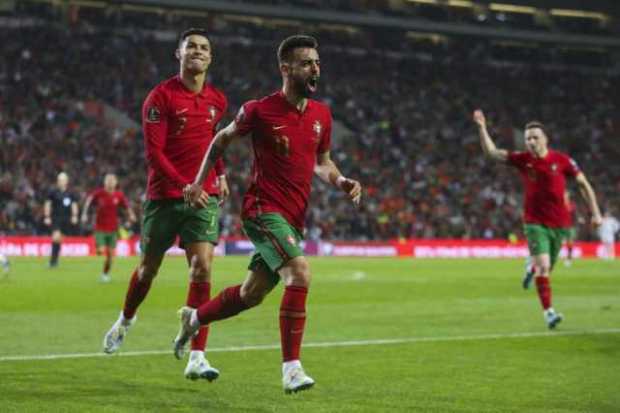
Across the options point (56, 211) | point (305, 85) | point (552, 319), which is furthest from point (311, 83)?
→ point (56, 211)


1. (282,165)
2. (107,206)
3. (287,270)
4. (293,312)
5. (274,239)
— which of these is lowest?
(107,206)

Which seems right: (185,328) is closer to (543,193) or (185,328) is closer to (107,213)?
(543,193)

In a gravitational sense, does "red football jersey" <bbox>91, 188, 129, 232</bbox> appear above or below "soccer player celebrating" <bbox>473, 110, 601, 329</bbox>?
below

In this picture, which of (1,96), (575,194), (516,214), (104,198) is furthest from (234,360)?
(575,194)

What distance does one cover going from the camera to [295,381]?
757 cm

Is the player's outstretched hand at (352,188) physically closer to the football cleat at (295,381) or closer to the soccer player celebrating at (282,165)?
the soccer player celebrating at (282,165)

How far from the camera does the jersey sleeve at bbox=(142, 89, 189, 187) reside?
30.8 feet

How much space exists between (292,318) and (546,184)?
839 cm

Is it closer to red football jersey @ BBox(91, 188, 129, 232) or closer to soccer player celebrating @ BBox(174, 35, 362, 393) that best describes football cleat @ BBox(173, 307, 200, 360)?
soccer player celebrating @ BBox(174, 35, 362, 393)

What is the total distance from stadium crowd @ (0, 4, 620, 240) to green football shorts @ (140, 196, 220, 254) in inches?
1195

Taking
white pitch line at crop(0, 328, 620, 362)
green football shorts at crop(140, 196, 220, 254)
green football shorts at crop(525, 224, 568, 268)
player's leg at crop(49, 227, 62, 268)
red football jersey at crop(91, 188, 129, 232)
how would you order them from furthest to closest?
player's leg at crop(49, 227, 62, 268) → red football jersey at crop(91, 188, 129, 232) → green football shorts at crop(525, 224, 568, 268) → white pitch line at crop(0, 328, 620, 362) → green football shorts at crop(140, 196, 220, 254)

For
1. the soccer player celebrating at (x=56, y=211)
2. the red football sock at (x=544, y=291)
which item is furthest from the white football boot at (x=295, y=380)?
the soccer player celebrating at (x=56, y=211)

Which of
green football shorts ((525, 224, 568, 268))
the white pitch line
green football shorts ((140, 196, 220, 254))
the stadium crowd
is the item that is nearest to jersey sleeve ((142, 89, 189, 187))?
green football shorts ((140, 196, 220, 254))

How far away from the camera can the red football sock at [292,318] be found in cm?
783
